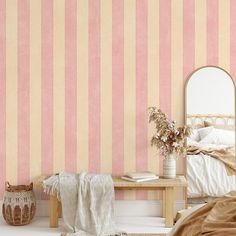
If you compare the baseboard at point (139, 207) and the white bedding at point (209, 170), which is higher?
the white bedding at point (209, 170)

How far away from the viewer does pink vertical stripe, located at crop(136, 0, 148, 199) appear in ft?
15.1

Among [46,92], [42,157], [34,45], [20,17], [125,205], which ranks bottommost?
[125,205]

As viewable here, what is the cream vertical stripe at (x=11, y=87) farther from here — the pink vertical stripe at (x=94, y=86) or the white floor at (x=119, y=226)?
the pink vertical stripe at (x=94, y=86)

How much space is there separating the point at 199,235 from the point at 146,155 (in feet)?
7.39

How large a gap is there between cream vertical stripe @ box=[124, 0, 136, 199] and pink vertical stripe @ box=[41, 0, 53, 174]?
0.75 meters

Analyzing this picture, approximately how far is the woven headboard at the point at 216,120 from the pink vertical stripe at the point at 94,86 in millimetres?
977

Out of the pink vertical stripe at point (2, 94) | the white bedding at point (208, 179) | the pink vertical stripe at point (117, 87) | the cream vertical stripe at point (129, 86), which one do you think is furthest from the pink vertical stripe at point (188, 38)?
the pink vertical stripe at point (2, 94)

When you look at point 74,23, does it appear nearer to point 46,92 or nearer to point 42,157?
point 46,92

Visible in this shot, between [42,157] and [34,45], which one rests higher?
[34,45]

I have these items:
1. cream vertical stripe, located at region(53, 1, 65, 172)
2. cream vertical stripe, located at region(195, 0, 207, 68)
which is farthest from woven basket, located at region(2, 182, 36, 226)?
cream vertical stripe, located at region(195, 0, 207, 68)

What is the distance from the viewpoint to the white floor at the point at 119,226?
4117 millimetres

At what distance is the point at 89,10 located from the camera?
4.61m

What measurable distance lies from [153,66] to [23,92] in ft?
4.38

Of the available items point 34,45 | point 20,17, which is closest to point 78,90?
point 34,45
